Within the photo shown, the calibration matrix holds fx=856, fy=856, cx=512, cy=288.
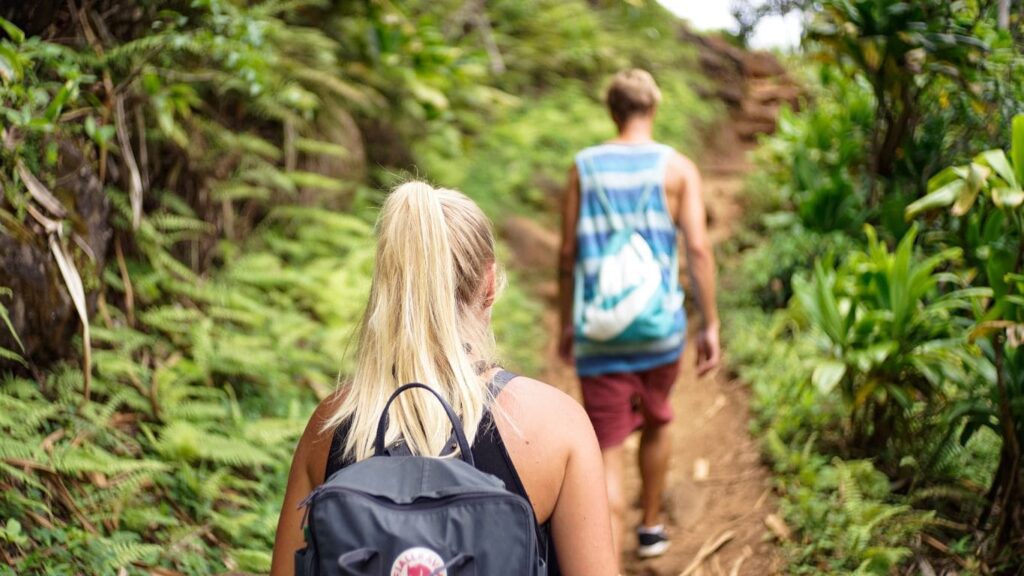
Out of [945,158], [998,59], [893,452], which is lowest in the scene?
[893,452]

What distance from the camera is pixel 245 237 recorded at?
6.01 meters

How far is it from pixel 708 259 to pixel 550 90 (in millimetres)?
7765

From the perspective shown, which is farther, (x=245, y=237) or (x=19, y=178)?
(x=245, y=237)

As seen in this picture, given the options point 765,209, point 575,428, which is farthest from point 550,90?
point 575,428

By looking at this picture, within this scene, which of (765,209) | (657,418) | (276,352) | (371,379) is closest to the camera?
(371,379)

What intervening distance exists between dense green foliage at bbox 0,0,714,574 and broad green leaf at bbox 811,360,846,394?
263 centimetres

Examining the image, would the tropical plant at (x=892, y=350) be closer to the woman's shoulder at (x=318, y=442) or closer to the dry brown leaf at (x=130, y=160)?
the woman's shoulder at (x=318, y=442)

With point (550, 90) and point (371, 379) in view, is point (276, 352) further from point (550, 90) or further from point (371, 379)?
point (550, 90)

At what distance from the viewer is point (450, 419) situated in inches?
69.4

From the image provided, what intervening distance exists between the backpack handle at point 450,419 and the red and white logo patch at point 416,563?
25 cm

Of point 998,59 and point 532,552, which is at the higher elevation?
point 998,59

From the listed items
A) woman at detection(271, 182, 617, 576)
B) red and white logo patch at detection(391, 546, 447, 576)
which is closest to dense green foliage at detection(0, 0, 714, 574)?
woman at detection(271, 182, 617, 576)

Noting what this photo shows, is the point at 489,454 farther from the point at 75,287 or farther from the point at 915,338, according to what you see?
the point at 915,338

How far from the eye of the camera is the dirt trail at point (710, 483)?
4.18m
